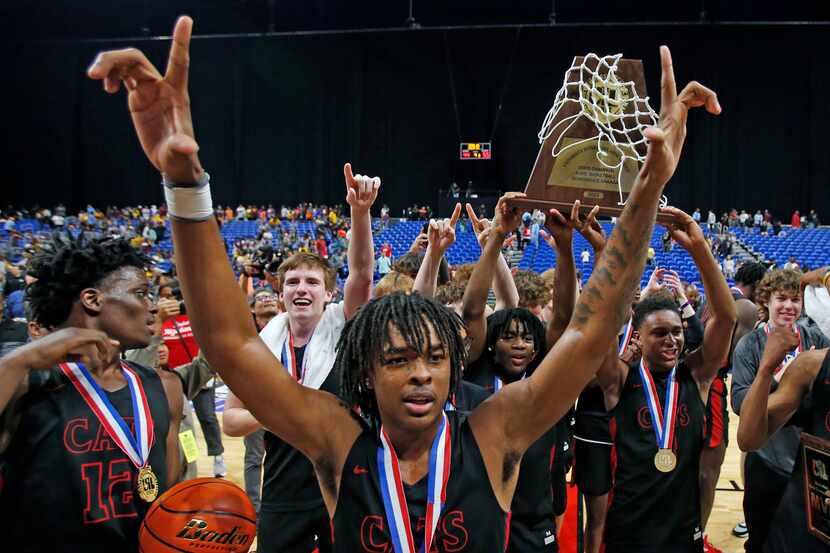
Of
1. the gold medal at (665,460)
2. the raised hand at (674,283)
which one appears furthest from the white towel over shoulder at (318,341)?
the raised hand at (674,283)

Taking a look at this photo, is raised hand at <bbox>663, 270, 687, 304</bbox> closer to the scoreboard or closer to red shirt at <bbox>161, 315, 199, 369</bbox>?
red shirt at <bbox>161, 315, 199, 369</bbox>

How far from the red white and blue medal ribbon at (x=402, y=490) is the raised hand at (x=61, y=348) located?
893 mm

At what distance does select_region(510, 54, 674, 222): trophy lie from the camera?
2.46m

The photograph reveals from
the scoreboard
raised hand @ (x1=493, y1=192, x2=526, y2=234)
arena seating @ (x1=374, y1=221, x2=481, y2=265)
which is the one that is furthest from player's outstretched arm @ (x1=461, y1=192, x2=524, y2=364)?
the scoreboard

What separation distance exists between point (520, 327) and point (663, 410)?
68 centimetres

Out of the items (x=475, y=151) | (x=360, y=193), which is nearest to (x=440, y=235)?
(x=360, y=193)

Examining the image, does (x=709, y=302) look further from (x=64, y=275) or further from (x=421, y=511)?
(x=64, y=275)

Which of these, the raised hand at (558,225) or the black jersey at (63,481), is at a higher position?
the raised hand at (558,225)

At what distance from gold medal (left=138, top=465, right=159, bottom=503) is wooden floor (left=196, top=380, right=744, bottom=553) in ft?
12.1

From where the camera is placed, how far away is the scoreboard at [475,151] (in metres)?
27.7

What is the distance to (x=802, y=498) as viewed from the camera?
2199 mm

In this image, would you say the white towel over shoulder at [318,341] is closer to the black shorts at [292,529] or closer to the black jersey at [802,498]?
the black shorts at [292,529]

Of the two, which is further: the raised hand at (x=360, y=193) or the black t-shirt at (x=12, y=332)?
the black t-shirt at (x=12, y=332)

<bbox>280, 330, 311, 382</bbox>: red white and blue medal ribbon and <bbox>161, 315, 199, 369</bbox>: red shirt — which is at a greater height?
<bbox>280, 330, 311, 382</bbox>: red white and blue medal ribbon
